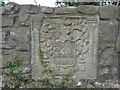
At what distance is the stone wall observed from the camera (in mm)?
3215

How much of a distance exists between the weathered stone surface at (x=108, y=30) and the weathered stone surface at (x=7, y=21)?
107 centimetres

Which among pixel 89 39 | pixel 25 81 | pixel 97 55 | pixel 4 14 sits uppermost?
pixel 4 14

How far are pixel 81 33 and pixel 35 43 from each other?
0.56 m

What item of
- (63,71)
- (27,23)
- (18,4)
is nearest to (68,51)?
(63,71)

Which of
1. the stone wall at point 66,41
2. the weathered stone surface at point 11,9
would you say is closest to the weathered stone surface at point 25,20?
the stone wall at point 66,41

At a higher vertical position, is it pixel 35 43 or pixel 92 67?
pixel 35 43

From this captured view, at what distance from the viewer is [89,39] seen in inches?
126

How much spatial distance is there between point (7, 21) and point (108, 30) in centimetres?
122

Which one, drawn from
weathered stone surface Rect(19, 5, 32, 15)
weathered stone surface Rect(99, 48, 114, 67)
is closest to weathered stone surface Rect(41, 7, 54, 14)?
weathered stone surface Rect(19, 5, 32, 15)

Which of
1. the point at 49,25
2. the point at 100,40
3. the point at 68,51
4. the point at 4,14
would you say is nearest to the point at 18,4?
the point at 4,14

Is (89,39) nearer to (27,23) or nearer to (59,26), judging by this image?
(59,26)

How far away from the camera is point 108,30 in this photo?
10.7 ft

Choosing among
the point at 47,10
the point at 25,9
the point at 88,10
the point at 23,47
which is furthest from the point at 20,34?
the point at 88,10

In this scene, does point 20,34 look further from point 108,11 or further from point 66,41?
point 108,11
